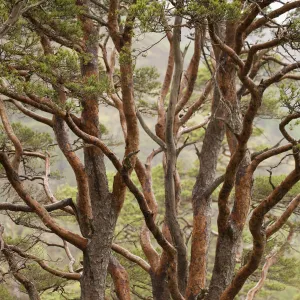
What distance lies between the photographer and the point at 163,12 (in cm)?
298

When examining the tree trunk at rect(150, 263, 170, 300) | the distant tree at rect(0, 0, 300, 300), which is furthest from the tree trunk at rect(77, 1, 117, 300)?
the tree trunk at rect(150, 263, 170, 300)

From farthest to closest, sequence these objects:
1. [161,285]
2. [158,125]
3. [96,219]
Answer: [158,125], [161,285], [96,219]

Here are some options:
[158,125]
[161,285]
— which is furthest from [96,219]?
[158,125]

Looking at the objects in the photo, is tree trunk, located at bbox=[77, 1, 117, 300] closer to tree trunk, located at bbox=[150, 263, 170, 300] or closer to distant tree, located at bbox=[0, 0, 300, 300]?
distant tree, located at bbox=[0, 0, 300, 300]

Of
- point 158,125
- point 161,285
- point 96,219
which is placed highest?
point 158,125

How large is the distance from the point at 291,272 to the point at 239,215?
5.95 m

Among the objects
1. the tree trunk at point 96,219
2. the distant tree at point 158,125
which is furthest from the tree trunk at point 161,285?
the tree trunk at point 96,219

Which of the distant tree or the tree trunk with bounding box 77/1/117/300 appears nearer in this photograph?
the distant tree

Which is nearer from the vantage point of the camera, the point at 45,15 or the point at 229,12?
the point at 229,12

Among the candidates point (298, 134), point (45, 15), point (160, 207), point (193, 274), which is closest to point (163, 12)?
point (45, 15)

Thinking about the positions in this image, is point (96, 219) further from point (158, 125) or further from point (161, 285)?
point (158, 125)

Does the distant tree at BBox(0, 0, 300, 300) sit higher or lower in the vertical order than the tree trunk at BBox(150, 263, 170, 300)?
higher

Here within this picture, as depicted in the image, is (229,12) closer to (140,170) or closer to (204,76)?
(140,170)

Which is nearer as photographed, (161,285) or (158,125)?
(161,285)
